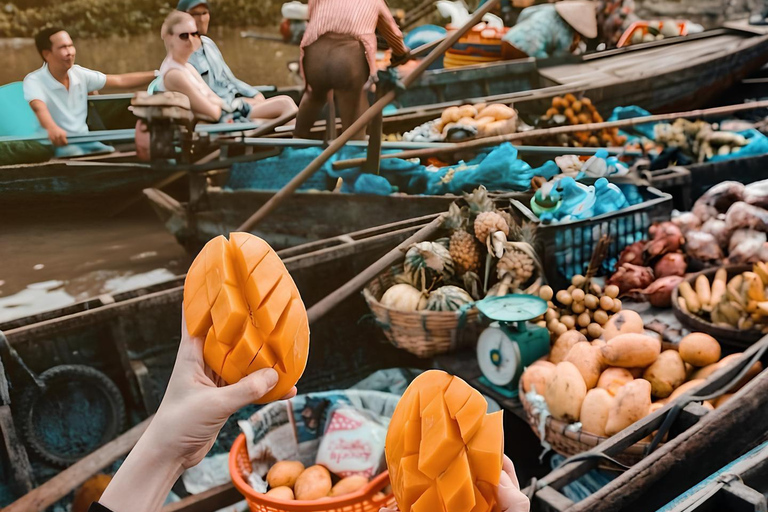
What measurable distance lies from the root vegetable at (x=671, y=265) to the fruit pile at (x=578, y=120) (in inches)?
27.5

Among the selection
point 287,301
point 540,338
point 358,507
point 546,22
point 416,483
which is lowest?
point 358,507

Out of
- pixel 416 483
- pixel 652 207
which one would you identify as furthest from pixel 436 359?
pixel 416 483

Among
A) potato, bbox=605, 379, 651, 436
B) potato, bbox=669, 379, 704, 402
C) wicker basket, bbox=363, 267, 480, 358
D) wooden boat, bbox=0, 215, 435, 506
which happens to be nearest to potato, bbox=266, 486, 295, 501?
wooden boat, bbox=0, 215, 435, 506

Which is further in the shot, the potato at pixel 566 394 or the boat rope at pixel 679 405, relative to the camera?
the potato at pixel 566 394

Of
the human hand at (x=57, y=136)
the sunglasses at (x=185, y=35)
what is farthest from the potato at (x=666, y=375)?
the human hand at (x=57, y=136)

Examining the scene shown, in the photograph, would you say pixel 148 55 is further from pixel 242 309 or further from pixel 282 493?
pixel 242 309

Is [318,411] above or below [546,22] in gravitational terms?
below

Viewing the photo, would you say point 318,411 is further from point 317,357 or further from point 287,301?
point 287,301

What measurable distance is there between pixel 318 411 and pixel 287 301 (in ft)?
5.07

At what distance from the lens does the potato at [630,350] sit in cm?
229

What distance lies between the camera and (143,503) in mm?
879

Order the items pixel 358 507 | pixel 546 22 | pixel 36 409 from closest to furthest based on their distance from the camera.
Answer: pixel 358 507, pixel 36 409, pixel 546 22

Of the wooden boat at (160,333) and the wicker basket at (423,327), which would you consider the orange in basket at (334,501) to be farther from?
the wicker basket at (423,327)

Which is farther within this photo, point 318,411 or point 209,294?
point 318,411
